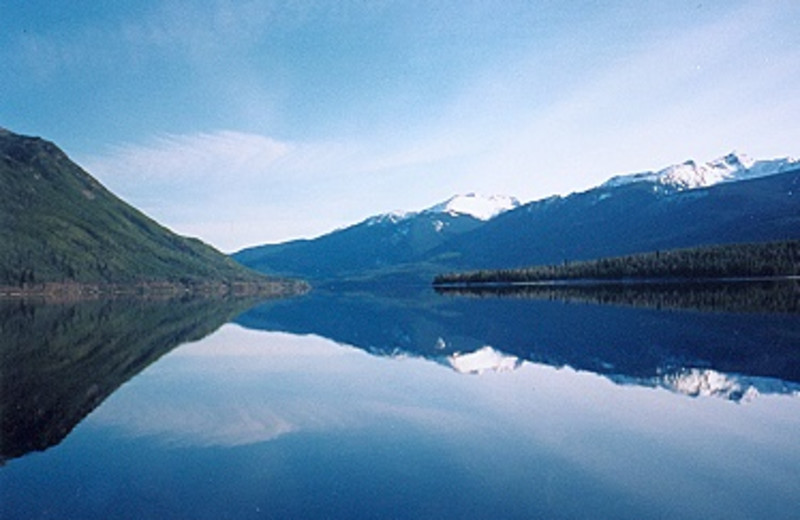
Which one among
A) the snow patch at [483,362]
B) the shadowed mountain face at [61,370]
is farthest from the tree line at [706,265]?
the shadowed mountain face at [61,370]

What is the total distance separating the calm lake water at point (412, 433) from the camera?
12828 mm

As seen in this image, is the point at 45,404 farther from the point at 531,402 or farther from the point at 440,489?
the point at 531,402

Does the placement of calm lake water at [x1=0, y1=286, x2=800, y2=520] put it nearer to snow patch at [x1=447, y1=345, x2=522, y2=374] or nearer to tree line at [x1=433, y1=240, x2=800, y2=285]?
snow patch at [x1=447, y1=345, x2=522, y2=374]

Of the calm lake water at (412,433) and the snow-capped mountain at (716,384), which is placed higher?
the calm lake water at (412,433)

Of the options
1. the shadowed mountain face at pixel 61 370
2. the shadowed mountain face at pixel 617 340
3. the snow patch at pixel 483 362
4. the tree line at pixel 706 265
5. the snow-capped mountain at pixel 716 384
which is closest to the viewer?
the shadowed mountain face at pixel 61 370

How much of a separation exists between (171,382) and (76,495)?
16.3m

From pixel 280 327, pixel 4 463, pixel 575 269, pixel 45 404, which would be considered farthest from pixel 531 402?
Result: pixel 575 269

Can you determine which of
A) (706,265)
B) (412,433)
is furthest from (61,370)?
(706,265)

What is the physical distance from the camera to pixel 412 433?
18.8m

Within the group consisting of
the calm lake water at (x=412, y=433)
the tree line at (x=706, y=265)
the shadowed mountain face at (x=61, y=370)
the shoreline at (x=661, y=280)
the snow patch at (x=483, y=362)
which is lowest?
the shoreline at (x=661, y=280)

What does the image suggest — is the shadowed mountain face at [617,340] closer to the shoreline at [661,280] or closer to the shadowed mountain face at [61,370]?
the shadowed mountain face at [61,370]

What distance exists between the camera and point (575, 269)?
189875 millimetres

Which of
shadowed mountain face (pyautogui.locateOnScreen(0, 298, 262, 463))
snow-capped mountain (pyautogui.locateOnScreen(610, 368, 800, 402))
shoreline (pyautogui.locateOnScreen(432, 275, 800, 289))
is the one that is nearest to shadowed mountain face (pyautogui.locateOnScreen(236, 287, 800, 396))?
snow-capped mountain (pyautogui.locateOnScreen(610, 368, 800, 402))

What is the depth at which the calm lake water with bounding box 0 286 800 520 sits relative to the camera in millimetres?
12828
